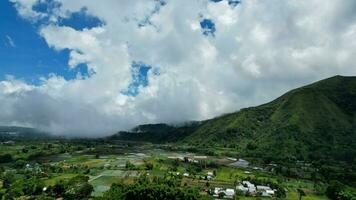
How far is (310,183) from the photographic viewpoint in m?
140

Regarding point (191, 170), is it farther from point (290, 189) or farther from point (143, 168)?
point (290, 189)

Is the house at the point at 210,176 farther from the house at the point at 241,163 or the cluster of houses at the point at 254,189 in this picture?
the house at the point at 241,163

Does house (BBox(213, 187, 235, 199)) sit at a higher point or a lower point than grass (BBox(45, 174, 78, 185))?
lower

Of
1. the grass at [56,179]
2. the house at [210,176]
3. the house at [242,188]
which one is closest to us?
the house at [242,188]

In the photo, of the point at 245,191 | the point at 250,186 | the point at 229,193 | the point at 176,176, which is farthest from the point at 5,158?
the point at 245,191

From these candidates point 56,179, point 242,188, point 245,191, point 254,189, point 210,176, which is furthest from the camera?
point 210,176

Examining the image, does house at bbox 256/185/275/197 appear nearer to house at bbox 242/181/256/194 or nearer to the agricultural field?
the agricultural field

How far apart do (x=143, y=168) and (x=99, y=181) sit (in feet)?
105

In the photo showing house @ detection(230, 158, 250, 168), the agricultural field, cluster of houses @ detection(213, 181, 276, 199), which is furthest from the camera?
house @ detection(230, 158, 250, 168)

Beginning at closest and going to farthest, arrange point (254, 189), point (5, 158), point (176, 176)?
point (254, 189) < point (176, 176) < point (5, 158)

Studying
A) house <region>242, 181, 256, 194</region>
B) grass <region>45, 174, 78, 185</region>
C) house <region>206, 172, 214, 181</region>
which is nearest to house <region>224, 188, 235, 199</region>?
house <region>242, 181, 256, 194</region>

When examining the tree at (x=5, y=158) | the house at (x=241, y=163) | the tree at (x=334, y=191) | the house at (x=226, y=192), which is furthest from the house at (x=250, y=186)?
the tree at (x=5, y=158)

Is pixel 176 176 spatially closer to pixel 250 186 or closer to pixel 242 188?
pixel 242 188

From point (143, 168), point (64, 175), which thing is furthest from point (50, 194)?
point (143, 168)
